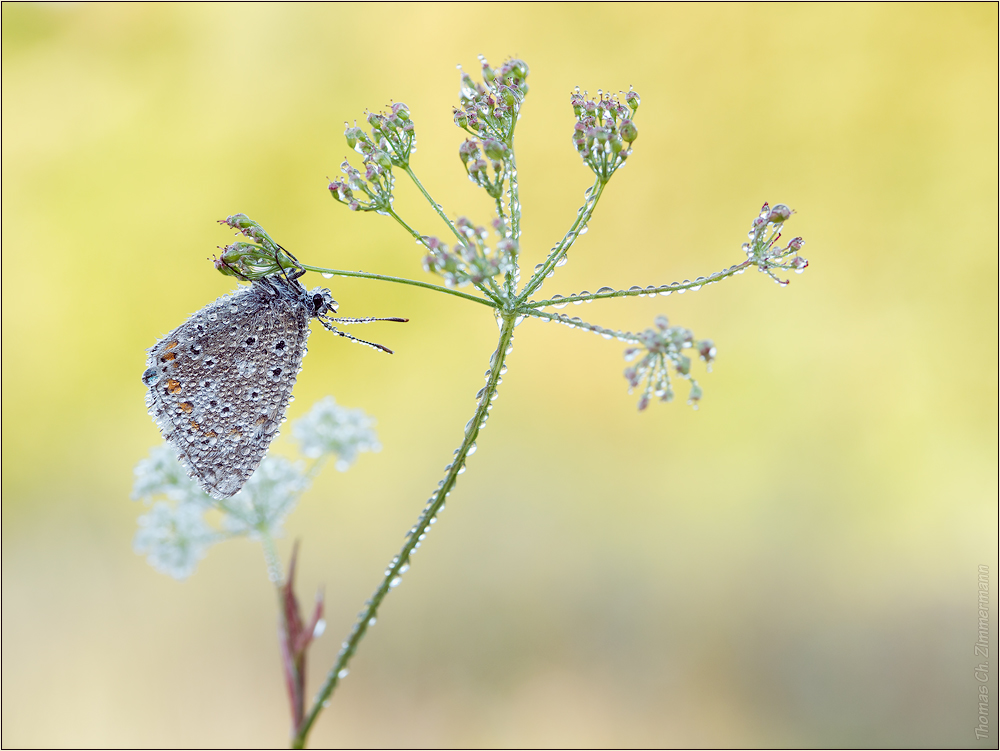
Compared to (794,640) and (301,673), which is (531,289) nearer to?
(301,673)

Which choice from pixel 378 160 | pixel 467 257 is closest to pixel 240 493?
pixel 378 160

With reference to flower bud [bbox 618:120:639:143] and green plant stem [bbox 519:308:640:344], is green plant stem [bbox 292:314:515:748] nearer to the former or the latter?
green plant stem [bbox 519:308:640:344]

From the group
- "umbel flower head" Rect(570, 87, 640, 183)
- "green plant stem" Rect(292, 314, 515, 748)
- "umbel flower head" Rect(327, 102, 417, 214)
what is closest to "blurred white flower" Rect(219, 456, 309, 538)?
"green plant stem" Rect(292, 314, 515, 748)

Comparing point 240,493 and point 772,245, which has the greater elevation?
point 772,245

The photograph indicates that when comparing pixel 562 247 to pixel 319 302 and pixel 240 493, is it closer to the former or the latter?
pixel 319 302

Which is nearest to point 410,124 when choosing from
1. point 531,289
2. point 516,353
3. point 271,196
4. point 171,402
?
point 531,289

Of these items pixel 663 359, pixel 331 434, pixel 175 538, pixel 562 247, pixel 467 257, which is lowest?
pixel 175 538
